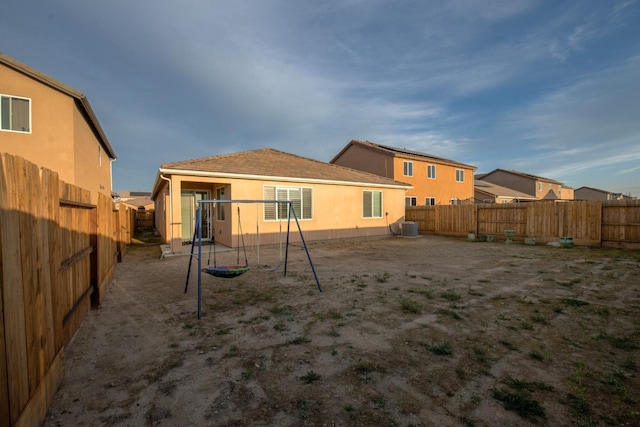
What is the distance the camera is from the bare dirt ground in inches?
90.9

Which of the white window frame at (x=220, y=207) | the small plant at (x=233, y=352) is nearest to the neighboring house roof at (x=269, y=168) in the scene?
the white window frame at (x=220, y=207)

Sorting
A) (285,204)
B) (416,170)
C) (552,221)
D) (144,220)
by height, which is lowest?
(144,220)

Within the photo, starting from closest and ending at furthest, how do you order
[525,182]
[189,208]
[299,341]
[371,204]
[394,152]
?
1. [299,341]
2. [189,208]
3. [371,204]
4. [394,152]
5. [525,182]

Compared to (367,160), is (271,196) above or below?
below

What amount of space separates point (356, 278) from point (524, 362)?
158 inches

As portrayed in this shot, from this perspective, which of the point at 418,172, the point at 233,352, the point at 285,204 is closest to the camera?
the point at 233,352

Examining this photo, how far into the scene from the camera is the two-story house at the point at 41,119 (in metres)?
10.4

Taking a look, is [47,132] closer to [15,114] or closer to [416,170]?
[15,114]

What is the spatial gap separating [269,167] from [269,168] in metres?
0.16

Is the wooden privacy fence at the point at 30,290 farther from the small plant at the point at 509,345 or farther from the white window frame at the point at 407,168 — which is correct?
the white window frame at the point at 407,168

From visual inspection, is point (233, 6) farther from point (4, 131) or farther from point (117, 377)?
point (117, 377)

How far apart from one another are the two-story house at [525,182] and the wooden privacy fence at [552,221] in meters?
26.3

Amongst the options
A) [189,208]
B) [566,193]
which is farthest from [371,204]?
[566,193]

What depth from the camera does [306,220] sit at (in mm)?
13008
